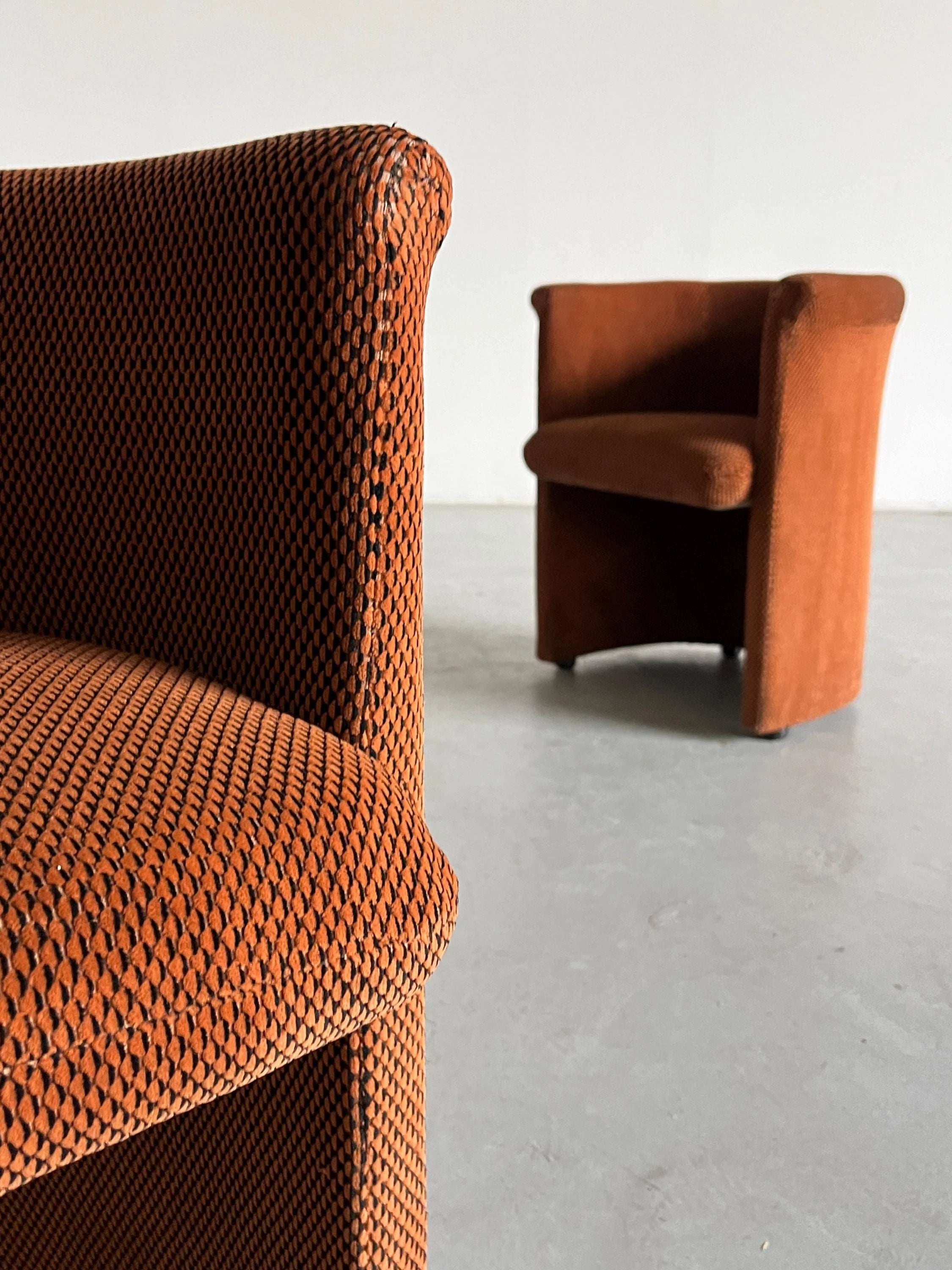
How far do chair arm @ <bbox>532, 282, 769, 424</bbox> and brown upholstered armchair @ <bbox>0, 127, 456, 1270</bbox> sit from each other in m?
1.62

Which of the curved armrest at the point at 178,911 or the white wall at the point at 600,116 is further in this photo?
the white wall at the point at 600,116

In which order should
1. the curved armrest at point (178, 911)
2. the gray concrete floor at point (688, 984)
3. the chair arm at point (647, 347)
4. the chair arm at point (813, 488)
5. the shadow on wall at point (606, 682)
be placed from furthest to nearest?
the chair arm at point (647, 347) → the shadow on wall at point (606, 682) → the chair arm at point (813, 488) → the gray concrete floor at point (688, 984) → the curved armrest at point (178, 911)

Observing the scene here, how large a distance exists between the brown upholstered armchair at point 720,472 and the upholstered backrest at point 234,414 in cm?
130

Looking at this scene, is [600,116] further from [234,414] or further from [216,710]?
[216,710]

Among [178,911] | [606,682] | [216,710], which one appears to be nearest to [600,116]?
[606,682]

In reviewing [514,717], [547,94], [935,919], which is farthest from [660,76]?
[935,919]

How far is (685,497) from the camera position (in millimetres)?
2008

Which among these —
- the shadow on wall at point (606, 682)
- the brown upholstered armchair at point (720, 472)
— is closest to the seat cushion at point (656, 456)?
the brown upholstered armchair at point (720, 472)

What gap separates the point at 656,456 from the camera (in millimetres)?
2041

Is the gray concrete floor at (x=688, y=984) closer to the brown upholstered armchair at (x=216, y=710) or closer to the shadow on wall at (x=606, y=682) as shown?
the shadow on wall at (x=606, y=682)

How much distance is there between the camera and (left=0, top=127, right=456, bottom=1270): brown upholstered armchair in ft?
1.56

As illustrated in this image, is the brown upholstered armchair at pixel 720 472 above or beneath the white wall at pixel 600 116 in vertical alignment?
beneath

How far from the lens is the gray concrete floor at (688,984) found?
977 millimetres

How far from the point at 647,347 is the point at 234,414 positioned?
6.03 ft
